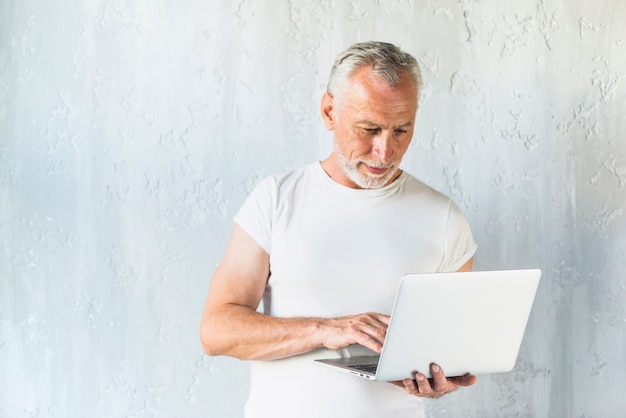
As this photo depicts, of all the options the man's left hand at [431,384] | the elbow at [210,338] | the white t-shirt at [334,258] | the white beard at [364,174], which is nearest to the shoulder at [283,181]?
the white t-shirt at [334,258]

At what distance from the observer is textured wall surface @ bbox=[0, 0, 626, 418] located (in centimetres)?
299

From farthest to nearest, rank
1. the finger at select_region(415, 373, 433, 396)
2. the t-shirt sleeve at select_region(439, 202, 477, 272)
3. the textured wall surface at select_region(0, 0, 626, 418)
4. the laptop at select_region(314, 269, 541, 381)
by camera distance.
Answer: the textured wall surface at select_region(0, 0, 626, 418) < the t-shirt sleeve at select_region(439, 202, 477, 272) < the finger at select_region(415, 373, 433, 396) < the laptop at select_region(314, 269, 541, 381)

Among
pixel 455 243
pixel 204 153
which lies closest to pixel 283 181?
pixel 455 243

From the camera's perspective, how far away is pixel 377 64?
225 centimetres

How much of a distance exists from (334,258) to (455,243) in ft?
1.13

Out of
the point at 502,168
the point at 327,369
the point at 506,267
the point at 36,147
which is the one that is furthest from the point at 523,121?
the point at 36,147

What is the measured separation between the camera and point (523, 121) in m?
3.08

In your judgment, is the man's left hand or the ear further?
the ear

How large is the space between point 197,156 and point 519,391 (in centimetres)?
139

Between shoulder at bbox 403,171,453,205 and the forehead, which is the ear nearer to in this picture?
the forehead

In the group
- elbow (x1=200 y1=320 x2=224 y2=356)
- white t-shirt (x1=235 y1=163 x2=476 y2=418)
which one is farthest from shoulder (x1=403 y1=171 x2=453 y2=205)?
elbow (x1=200 y1=320 x2=224 y2=356)

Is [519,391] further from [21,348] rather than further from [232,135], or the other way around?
[21,348]

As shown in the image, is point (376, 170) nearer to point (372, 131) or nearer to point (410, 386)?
point (372, 131)

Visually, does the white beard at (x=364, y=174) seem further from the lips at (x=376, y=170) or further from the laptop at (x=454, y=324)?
the laptop at (x=454, y=324)
